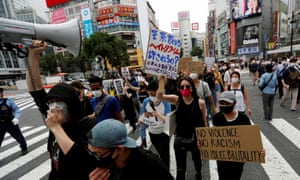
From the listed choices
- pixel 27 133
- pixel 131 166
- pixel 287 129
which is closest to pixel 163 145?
pixel 131 166

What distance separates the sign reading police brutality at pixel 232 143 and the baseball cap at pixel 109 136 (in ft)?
4.82

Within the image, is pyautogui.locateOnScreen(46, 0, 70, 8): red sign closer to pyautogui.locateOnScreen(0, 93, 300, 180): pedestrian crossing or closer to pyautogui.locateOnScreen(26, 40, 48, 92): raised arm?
pyautogui.locateOnScreen(0, 93, 300, 180): pedestrian crossing

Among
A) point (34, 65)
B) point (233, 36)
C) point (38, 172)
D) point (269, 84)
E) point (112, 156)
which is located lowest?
point (38, 172)

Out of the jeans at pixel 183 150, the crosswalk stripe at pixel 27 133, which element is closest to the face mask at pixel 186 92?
the jeans at pixel 183 150

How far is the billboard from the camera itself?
47.9m

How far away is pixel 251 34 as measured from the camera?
159 ft

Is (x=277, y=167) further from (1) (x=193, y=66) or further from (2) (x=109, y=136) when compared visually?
(2) (x=109, y=136)

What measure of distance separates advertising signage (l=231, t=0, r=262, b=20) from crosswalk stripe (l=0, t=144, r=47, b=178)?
5534 centimetres

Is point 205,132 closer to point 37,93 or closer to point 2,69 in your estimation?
point 37,93

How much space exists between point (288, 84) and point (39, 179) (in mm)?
8302

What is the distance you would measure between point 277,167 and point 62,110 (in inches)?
151

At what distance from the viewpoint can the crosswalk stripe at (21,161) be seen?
14.1 ft

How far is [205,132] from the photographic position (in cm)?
236

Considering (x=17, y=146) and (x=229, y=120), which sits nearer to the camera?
(x=229, y=120)
